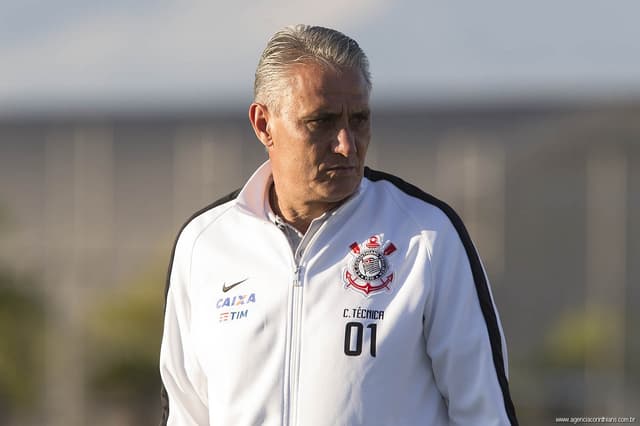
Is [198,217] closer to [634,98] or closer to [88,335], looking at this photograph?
[88,335]

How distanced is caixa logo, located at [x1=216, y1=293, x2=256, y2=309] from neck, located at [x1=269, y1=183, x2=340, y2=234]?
0.72ft

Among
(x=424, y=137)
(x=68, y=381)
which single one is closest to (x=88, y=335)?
(x=68, y=381)

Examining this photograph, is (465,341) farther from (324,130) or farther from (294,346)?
(324,130)

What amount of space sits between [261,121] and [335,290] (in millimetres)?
494

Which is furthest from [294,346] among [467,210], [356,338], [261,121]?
[467,210]

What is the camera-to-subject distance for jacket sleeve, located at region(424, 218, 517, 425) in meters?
3.17

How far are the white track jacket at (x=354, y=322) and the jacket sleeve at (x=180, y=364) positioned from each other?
30mm

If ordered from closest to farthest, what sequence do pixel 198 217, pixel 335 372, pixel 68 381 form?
pixel 335 372 → pixel 198 217 → pixel 68 381

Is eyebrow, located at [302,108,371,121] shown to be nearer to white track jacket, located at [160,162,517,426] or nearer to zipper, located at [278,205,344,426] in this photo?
white track jacket, located at [160,162,517,426]

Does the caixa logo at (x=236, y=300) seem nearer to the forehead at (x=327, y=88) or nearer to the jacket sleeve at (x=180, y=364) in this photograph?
the jacket sleeve at (x=180, y=364)

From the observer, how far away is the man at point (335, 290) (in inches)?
125

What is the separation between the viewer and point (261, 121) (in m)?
3.47

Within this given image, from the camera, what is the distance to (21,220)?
35.6 m

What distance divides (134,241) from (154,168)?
3269mm
